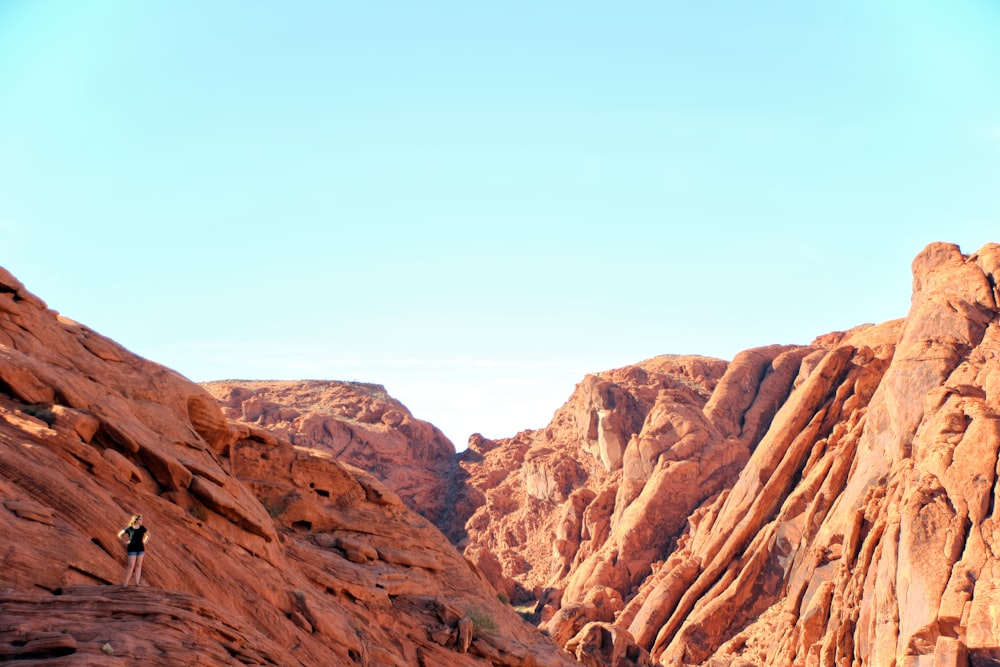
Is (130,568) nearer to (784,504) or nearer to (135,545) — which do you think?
(135,545)

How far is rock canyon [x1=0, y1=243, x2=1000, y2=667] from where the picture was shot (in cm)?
1566

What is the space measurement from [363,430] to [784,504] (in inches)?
1394

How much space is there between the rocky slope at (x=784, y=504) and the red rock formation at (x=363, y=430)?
3.81 metres

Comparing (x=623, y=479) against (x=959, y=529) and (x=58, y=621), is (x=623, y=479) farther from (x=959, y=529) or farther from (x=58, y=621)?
(x=58, y=621)

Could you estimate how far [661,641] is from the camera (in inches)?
2090

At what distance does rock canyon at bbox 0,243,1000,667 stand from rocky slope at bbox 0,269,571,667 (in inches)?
2.5

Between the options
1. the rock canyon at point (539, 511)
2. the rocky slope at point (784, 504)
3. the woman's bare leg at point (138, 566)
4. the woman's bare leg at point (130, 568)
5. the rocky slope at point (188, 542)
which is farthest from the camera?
the rocky slope at point (784, 504)

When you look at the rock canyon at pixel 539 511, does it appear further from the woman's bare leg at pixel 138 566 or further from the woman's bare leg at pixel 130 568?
the woman's bare leg at pixel 138 566

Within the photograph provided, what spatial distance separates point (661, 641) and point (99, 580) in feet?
142

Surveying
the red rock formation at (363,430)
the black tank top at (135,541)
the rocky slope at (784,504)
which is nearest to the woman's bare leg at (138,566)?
the black tank top at (135,541)

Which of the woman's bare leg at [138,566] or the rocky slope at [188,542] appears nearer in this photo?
the rocky slope at [188,542]

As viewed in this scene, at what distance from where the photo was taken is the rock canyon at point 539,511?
15656 millimetres

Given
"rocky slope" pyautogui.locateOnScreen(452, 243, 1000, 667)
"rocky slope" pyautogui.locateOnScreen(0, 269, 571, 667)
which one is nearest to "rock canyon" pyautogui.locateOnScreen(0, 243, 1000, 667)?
"rocky slope" pyautogui.locateOnScreen(0, 269, 571, 667)

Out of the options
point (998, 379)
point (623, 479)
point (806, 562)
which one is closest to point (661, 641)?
point (806, 562)
